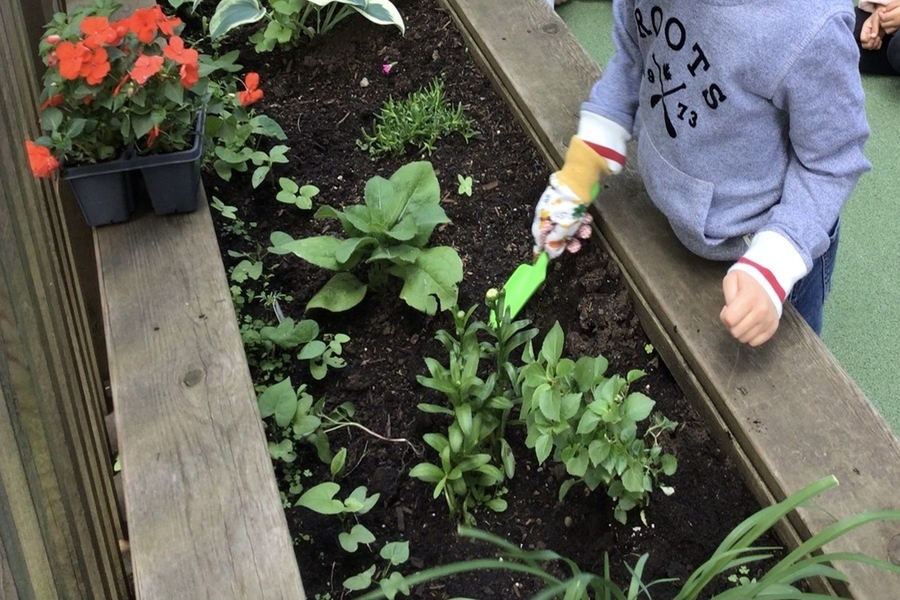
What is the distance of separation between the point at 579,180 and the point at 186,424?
30.9 inches

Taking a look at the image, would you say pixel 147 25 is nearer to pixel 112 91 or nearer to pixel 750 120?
pixel 112 91

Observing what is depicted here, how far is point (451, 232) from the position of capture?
1771 mm

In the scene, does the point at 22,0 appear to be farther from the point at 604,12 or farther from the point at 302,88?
the point at 604,12

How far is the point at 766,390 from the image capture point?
131 centimetres

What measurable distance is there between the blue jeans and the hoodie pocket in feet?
0.76

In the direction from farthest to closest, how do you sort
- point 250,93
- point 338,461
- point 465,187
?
point 465,187 → point 250,93 → point 338,461

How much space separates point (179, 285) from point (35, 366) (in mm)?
350

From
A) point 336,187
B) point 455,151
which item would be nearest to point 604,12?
point 455,151

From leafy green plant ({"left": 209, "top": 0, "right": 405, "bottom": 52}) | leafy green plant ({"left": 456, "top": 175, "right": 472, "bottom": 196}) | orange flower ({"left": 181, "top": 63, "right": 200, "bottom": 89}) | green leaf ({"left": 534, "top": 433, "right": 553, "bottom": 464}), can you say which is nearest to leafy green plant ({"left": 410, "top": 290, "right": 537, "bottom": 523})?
green leaf ({"left": 534, "top": 433, "right": 553, "bottom": 464})

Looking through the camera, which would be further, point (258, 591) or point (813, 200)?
point (813, 200)

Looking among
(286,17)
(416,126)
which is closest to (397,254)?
(416,126)

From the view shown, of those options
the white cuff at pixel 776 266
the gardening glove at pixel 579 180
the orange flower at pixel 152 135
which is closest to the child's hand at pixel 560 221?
the gardening glove at pixel 579 180

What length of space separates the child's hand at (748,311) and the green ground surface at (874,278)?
2.35ft

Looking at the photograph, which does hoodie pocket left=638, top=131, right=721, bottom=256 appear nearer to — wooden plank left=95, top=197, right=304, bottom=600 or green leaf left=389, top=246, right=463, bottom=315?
green leaf left=389, top=246, right=463, bottom=315
